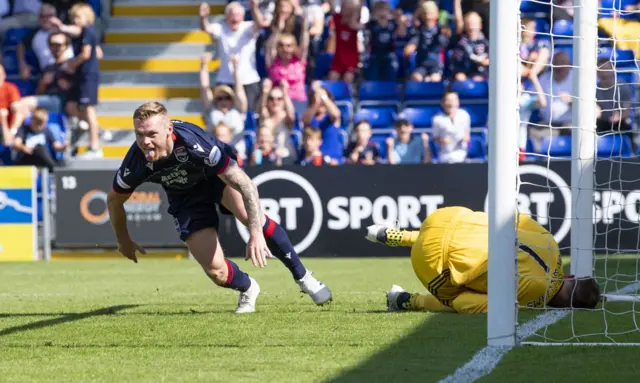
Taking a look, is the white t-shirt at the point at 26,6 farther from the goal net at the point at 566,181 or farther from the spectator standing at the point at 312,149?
the goal net at the point at 566,181

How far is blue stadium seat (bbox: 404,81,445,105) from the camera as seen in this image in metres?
16.0

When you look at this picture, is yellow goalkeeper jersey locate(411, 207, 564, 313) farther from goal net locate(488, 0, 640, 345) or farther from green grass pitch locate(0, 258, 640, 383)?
green grass pitch locate(0, 258, 640, 383)

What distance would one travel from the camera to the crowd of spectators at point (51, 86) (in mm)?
16172

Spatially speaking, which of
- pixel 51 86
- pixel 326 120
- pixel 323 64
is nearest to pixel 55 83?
pixel 51 86

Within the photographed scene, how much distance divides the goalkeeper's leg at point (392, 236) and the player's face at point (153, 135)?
1.71 m

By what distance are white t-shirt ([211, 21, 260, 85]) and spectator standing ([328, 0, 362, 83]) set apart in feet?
3.89

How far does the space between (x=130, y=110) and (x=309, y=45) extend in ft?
10.5

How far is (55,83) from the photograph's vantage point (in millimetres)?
17156

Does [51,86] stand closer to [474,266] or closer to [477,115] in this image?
[477,115]

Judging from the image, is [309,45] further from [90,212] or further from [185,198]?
[185,198]

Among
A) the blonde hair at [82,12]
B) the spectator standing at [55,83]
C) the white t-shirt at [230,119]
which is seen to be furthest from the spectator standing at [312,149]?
the blonde hair at [82,12]

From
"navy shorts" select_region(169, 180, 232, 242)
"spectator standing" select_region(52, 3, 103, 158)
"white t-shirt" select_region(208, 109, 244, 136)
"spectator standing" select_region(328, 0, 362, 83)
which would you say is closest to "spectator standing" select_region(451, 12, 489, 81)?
"spectator standing" select_region(328, 0, 362, 83)

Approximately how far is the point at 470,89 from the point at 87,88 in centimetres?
565

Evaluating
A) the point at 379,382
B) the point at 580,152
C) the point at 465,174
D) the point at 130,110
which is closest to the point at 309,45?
the point at 130,110
